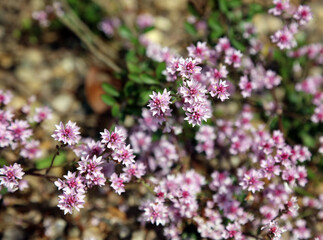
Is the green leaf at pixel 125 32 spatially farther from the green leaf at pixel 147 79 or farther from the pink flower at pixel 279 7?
the pink flower at pixel 279 7

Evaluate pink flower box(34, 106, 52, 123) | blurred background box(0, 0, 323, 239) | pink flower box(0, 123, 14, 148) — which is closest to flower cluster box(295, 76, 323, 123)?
blurred background box(0, 0, 323, 239)

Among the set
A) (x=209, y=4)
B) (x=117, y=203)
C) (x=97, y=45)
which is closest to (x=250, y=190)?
(x=117, y=203)

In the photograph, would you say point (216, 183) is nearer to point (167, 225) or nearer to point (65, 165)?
point (167, 225)

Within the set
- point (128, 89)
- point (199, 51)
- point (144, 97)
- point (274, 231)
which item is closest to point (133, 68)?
point (128, 89)

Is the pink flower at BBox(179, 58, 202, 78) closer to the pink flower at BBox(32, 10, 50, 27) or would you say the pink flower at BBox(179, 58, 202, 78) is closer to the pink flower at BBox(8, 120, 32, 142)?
the pink flower at BBox(8, 120, 32, 142)

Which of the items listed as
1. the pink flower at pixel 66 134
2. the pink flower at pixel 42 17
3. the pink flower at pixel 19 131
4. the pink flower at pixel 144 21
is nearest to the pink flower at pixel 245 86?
the pink flower at pixel 66 134
